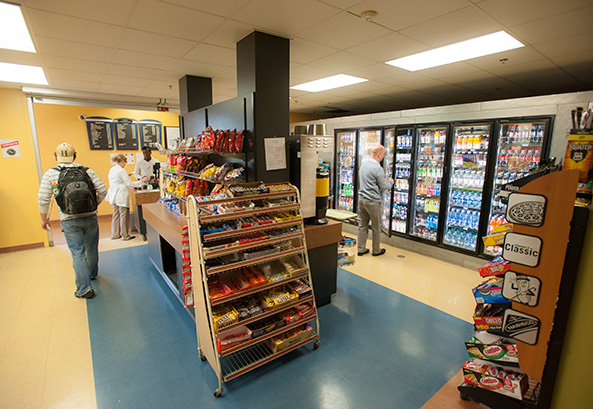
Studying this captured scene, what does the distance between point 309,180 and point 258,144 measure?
0.68 metres

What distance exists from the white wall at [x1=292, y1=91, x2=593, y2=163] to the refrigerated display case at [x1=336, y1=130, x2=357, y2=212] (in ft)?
3.19

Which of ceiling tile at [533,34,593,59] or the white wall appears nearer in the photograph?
ceiling tile at [533,34,593,59]

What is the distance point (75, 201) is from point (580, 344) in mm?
4555

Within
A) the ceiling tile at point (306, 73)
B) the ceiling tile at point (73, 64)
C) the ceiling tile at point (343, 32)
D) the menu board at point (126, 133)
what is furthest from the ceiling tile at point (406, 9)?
the menu board at point (126, 133)

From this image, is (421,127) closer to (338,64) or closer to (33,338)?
(338,64)

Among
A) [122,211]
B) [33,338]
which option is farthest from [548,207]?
[122,211]

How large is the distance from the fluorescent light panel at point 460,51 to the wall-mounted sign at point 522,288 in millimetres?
2750

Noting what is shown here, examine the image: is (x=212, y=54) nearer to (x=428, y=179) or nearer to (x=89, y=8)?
(x=89, y=8)

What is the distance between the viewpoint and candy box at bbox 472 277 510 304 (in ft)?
6.00

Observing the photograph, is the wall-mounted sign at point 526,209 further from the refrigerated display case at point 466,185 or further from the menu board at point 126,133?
the menu board at point 126,133

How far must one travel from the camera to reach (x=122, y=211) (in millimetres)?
6059

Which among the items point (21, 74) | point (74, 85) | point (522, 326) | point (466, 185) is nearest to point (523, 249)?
point (522, 326)

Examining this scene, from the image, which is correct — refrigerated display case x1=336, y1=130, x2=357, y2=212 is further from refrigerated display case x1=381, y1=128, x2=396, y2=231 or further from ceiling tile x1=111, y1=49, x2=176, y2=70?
ceiling tile x1=111, y1=49, x2=176, y2=70

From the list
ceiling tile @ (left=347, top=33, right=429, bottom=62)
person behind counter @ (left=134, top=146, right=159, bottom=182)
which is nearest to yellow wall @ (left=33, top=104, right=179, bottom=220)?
person behind counter @ (left=134, top=146, right=159, bottom=182)
